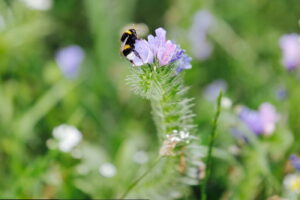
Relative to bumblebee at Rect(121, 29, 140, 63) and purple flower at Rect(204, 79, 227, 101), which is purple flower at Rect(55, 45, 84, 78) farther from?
bumblebee at Rect(121, 29, 140, 63)

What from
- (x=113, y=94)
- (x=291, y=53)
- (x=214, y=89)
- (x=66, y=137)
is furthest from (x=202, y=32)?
(x=66, y=137)

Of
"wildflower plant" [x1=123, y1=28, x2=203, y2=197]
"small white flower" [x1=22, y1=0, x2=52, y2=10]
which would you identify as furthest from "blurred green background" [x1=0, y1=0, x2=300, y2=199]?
"wildflower plant" [x1=123, y1=28, x2=203, y2=197]

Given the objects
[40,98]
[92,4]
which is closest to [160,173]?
[40,98]

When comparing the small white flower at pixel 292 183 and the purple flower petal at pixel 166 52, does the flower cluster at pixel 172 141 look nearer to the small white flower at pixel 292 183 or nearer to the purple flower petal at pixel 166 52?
the purple flower petal at pixel 166 52

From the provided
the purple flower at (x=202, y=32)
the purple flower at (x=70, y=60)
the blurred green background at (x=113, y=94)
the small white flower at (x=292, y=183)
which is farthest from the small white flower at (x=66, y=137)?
the purple flower at (x=202, y=32)

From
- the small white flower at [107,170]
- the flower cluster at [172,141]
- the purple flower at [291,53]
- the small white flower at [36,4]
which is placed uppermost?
the small white flower at [36,4]
